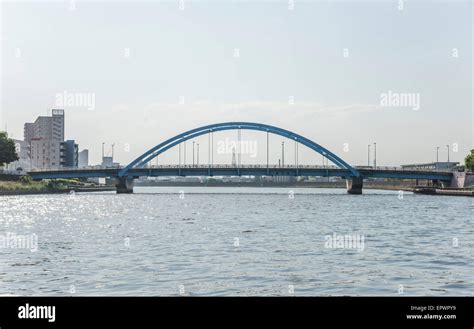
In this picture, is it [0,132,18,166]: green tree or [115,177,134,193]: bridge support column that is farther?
[115,177,134,193]: bridge support column

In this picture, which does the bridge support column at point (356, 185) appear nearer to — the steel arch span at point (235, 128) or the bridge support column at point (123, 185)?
the steel arch span at point (235, 128)

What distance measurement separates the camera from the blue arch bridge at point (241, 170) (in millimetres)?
132500

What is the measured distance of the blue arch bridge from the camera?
13250 centimetres

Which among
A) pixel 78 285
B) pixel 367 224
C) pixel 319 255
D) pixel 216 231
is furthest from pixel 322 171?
pixel 78 285

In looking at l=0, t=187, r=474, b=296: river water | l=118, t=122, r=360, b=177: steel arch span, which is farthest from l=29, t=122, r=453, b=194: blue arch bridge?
l=0, t=187, r=474, b=296: river water

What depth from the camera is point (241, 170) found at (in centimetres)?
13162

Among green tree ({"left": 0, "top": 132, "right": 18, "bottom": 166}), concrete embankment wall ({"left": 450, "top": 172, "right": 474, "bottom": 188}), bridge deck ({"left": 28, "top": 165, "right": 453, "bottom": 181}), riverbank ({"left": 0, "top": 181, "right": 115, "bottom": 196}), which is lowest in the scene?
riverbank ({"left": 0, "top": 181, "right": 115, "bottom": 196})

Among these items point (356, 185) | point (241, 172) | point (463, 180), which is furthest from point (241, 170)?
point (463, 180)

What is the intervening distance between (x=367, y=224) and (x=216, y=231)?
44.4 feet

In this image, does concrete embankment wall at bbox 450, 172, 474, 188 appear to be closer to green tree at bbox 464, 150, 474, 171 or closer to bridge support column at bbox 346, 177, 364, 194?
green tree at bbox 464, 150, 474, 171

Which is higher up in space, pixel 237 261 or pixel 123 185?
pixel 123 185

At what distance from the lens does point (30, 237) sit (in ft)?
112

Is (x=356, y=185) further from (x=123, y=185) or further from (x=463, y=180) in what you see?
(x=123, y=185)
